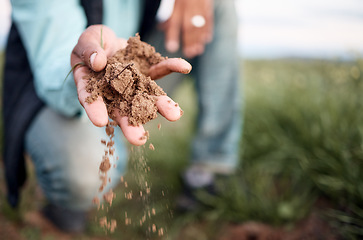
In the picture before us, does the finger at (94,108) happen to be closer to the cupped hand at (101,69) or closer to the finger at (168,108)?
the cupped hand at (101,69)

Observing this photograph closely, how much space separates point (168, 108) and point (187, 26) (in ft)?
3.48

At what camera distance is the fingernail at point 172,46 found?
1.82 metres

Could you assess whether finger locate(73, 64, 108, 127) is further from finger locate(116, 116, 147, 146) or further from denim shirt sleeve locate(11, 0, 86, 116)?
denim shirt sleeve locate(11, 0, 86, 116)

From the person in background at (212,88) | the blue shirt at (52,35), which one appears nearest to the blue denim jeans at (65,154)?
the blue shirt at (52,35)

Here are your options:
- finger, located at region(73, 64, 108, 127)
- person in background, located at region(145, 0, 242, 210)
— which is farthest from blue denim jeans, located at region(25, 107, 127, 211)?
finger, located at region(73, 64, 108, 127)

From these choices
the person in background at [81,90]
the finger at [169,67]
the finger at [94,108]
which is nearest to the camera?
the finger at [94,108]

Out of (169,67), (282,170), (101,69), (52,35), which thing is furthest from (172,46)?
(282,170)

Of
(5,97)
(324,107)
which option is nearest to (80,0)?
(5,97)

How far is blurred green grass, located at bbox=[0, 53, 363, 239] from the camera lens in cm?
183

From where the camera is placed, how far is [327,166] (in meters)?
1.92

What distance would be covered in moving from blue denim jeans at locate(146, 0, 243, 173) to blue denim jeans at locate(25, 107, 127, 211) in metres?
0.67

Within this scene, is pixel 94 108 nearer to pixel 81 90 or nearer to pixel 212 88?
pixel 81 90

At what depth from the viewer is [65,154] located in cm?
170

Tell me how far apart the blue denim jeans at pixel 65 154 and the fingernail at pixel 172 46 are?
0.64 metres
